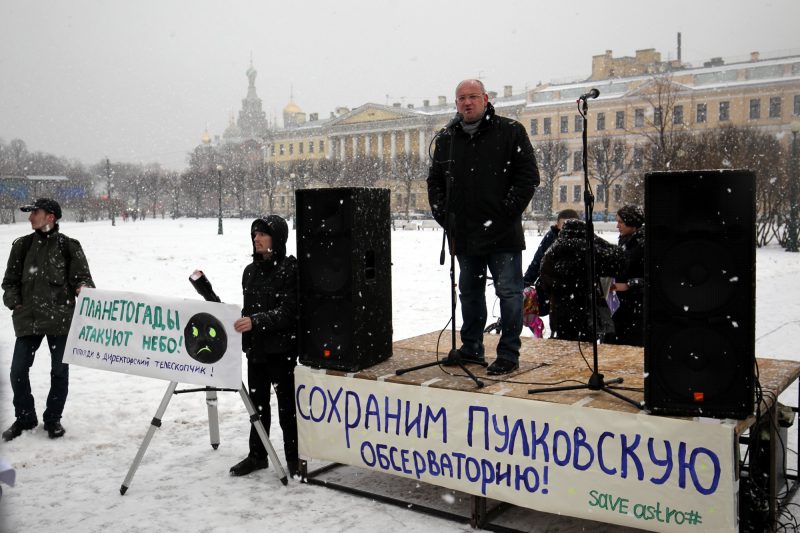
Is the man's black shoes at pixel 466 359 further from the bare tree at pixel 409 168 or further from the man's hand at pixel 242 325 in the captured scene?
the bare tree at pixel 409 168

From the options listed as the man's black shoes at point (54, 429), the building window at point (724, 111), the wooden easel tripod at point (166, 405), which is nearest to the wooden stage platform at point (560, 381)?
the wooden easel tripod at point (166, 405)

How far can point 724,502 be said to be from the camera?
137 inches

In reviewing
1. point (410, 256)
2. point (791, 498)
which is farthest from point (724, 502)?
point (410, 256)

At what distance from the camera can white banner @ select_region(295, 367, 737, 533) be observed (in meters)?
3.58

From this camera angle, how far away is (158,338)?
493 centimetres

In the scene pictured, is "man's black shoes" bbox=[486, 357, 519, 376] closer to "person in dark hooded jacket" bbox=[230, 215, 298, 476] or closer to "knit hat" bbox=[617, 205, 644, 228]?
"person in dark hooded jacket" bbox=[230, 215, 298, 476]

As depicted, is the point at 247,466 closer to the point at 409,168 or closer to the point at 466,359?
the point at 466,359

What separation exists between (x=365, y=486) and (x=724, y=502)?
231 cm

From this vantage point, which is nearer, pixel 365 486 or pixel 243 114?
pixel 365 486

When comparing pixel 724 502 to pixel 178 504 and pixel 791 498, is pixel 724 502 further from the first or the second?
pixel 178 504

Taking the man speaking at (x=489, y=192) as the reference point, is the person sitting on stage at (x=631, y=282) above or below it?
below

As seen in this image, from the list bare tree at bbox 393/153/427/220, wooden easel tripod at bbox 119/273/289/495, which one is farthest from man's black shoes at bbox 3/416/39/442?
bare tree at bbox 393/153/427/220

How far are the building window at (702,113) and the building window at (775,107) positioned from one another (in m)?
5.29

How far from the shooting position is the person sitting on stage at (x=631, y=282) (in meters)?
5.86
